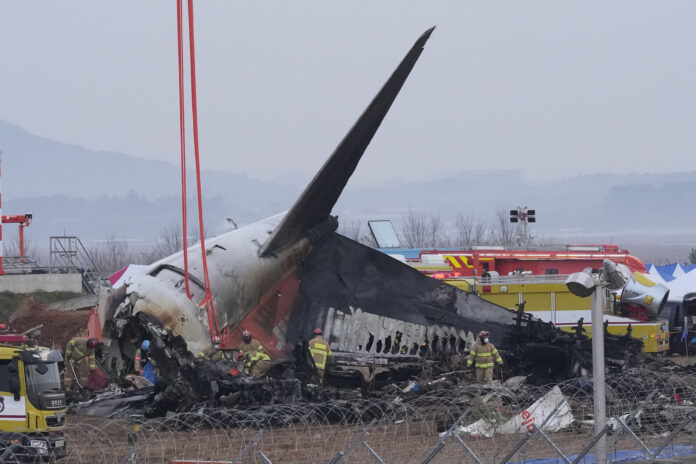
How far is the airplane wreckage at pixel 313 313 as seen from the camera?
68.8 feet

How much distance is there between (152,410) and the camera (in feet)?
66.1

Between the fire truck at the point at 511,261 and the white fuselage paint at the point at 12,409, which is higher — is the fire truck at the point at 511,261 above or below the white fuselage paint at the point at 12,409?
above

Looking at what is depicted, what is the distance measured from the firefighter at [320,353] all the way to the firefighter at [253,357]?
1.00 m

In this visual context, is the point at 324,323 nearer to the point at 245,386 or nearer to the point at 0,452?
the point at 245,386

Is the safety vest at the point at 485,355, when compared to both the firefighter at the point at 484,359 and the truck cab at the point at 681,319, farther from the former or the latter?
the truck cab at the point at 681,319

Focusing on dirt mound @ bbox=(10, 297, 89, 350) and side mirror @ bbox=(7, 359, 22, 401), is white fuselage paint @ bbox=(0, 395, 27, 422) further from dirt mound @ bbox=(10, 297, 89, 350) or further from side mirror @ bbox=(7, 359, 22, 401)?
dirt mound @ bbox=(10, 297, 89, 350)

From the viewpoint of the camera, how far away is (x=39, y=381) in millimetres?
15914

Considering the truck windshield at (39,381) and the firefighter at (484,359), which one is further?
the firefighter at (484,359)

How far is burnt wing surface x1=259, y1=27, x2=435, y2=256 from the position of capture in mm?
21484

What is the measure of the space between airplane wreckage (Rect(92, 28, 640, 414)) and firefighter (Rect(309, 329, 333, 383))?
0.82ft

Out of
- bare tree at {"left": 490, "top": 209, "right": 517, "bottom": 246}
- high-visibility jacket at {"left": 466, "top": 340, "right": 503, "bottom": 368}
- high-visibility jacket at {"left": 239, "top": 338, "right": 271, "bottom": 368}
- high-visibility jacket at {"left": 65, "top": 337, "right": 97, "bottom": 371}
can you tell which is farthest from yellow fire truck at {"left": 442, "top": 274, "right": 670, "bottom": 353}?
bare tree at {"left": 490, "top": 209, "right": 517, "bottom": 246}

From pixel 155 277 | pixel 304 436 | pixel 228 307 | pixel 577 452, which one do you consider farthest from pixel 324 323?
pixel 577 452

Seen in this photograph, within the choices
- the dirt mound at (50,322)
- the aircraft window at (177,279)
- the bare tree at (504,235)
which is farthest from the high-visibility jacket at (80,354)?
the bare tree at (504,235)

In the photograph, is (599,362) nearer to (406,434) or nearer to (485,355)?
(406,434)
